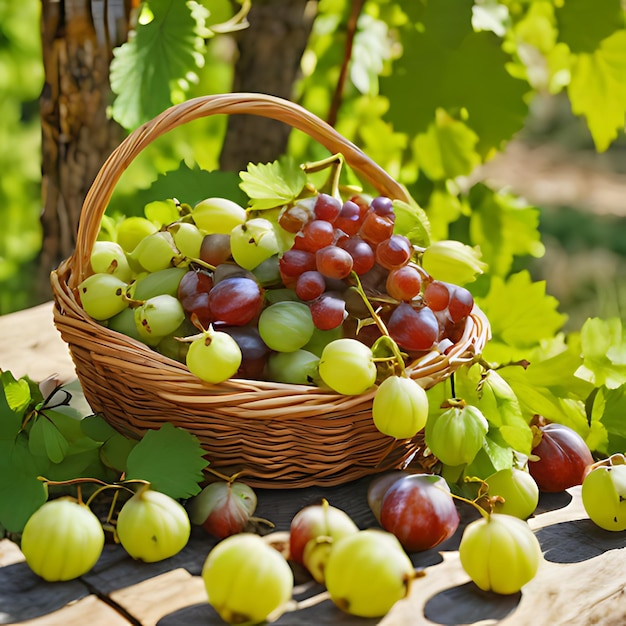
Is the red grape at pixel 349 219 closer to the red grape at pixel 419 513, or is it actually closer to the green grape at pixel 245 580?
the red grape at pixel 419 513

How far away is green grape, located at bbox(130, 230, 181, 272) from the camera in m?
0.96

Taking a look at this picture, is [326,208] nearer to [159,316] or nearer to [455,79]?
[159,316]

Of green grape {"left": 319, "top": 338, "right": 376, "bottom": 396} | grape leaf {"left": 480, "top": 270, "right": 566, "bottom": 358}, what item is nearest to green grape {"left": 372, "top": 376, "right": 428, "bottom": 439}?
green grape {"left": 319, "top": 338, "right": 376, "bottom": 396}

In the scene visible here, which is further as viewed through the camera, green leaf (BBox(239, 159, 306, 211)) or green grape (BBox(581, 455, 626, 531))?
green leaf (BBox(239, 159, 306, 211))

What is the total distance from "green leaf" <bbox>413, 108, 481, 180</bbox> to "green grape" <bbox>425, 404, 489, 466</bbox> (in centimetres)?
75

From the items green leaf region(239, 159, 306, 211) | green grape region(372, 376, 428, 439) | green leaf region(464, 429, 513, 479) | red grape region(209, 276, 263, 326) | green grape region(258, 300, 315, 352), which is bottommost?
green leaf region(464, 429, 513, 479)

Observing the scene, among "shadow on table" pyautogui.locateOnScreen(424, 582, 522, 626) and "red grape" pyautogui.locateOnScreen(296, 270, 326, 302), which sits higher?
"red grape" pyautogui.locateOnScreen(296, 270, 326, 302)

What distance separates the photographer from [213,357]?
0.80 m

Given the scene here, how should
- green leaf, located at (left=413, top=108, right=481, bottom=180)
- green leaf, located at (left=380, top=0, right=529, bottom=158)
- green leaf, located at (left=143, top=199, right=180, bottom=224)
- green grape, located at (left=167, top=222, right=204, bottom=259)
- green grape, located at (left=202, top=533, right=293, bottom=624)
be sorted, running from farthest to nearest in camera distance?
1. green leaf, located at (left=413, top=108, right=481, bottom=180)
2. green leaf, located at (left=380, top=0, right=529, bottom=158)
3. green leaf, located at (left=143, top=199, right=180, bottom=224)
4. green grape, located at (left=167, top=222, right=204, bottom=259)
5. green grape, located at (left=202, top=533, right=293, bottom=624)

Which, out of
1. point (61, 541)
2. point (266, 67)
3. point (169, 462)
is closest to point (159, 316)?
point (169, 462)

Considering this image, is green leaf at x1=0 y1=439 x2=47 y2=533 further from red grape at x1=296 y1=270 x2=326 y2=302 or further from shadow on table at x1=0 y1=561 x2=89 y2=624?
red grape at x1=296 y1=270 x2=326 y2=302

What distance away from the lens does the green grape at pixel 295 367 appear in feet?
2.85

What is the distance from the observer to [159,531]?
30.1 inches

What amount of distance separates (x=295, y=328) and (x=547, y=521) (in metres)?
0.36
